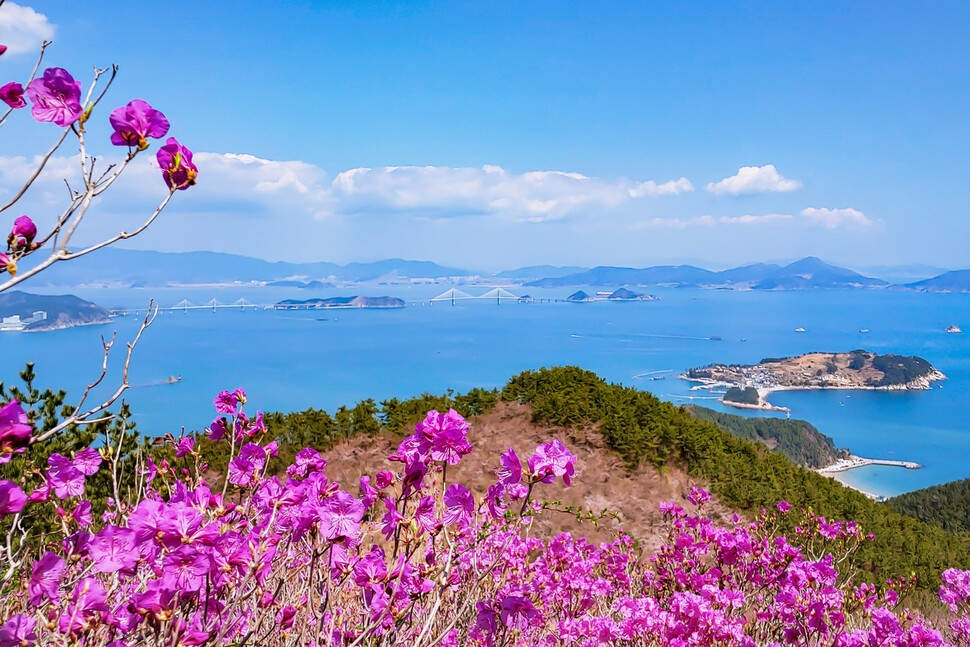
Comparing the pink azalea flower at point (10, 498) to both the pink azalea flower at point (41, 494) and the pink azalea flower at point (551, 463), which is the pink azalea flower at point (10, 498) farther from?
the pink azalea flower at point (551, 463)

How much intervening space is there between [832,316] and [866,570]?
432ft

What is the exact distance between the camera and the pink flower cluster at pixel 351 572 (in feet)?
3.22

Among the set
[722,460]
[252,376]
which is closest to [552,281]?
[252,376]

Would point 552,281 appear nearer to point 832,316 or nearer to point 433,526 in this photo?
point 832,316

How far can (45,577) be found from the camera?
107 cm

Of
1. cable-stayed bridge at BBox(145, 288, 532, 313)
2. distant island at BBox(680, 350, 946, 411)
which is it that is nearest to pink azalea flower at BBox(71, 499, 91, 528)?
distant island at BBox(680, 350, 946, 411)

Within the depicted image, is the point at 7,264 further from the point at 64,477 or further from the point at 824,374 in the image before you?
the point at 824,374

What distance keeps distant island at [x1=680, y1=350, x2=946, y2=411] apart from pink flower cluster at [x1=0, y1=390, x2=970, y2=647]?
5841cm

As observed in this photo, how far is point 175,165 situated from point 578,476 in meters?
5.46

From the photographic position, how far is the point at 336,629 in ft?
5.65

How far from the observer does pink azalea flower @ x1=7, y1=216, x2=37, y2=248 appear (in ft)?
3.07

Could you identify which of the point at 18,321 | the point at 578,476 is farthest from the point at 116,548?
the point at 18,321

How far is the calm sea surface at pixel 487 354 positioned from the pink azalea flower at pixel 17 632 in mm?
9323

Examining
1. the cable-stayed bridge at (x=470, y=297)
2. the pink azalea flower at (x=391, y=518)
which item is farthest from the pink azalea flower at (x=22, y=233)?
the cable-stayed bridge at (x=470, y=297)
